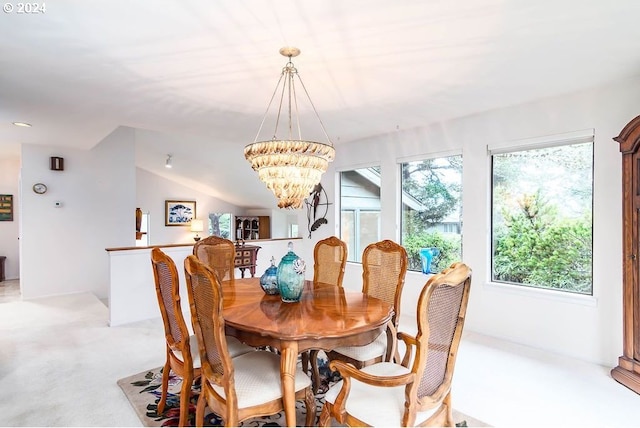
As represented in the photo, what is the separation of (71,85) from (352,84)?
228cm

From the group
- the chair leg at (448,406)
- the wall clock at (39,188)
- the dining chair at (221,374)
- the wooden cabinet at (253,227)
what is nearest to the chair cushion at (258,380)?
the dining chair at (221,374)

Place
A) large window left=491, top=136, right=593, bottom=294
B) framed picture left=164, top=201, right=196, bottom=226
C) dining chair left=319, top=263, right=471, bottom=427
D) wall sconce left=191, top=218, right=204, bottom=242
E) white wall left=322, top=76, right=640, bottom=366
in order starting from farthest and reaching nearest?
wall sconce left=191, top=218, right=204, bottom=242
framed picture left=164, top=201, right=196, bottom=226
large window left=491, top=136, right=593, bottom=294
white wall left=322, top=76, right=640, bottom=366
dining chair left=319, top=263, right=471, bottom=427

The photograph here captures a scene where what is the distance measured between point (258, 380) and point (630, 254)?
9.35 feet

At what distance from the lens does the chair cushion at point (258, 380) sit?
1.71 metres

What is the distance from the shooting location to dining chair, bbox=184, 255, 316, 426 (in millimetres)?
1610

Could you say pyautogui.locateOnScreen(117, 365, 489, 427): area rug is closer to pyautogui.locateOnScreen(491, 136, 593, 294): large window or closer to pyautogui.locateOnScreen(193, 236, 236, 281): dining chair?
pyautogui.locateOnScreen(193, 236, 236, 281): dining chair

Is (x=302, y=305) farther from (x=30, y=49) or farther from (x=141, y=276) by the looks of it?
(x=141, y=276)

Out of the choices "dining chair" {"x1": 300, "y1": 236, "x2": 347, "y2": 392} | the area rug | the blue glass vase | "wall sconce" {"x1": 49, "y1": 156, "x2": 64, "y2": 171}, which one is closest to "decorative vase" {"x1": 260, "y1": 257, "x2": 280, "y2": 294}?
"dining chair" {"x1": 300, "y1": 236, "x2": 347, "y2": 392}

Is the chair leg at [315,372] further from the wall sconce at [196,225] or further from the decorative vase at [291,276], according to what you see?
the wall sconce at [196,225]

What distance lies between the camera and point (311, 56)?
2.39m

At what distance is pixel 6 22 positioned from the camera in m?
1.93

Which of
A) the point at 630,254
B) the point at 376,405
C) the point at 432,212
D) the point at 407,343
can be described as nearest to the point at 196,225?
the point at 432,212

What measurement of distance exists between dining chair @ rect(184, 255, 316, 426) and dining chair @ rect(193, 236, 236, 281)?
161cm

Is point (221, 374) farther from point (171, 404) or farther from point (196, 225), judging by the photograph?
point (196, 225)
